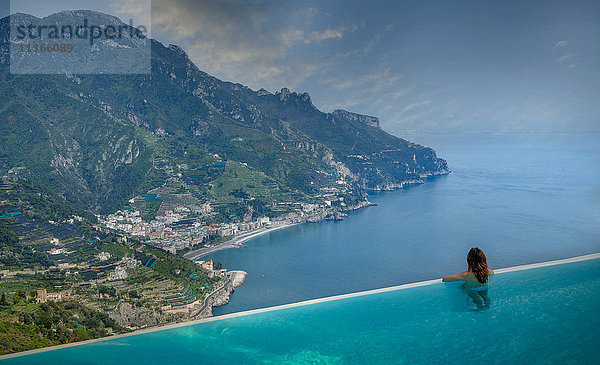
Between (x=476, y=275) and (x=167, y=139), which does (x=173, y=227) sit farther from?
(x=476, y=275)

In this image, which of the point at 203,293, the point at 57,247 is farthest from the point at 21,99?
the point at 203,293

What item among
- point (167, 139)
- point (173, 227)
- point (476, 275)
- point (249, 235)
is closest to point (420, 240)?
point (249, 235)

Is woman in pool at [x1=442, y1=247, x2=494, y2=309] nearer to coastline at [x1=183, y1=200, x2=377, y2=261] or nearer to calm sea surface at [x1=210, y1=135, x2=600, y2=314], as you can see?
calm sea surface at [x1=210, y1=135, x2=600, y2=314]

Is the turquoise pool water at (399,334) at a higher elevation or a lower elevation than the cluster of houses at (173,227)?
higher

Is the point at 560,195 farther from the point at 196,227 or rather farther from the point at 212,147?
the point at 212,147

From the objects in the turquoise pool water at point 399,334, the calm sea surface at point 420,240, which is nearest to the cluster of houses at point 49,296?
the calm sea surface at point 420,240

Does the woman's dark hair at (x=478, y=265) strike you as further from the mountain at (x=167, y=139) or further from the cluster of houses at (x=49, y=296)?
the mountain at (x=167, y=139)
